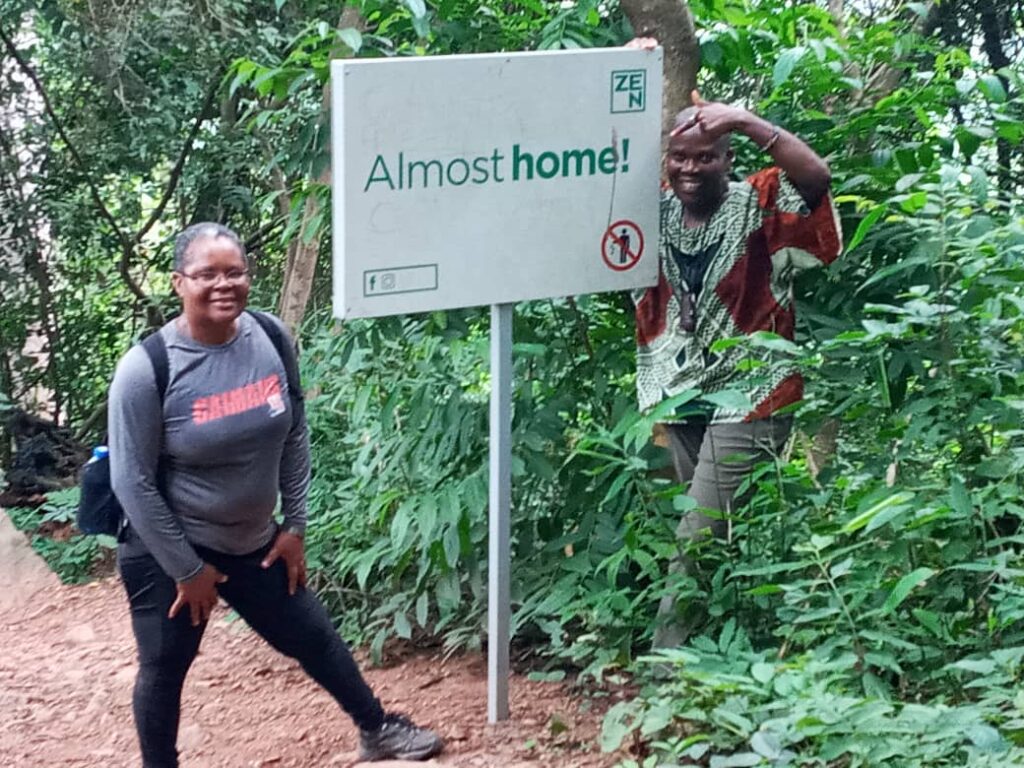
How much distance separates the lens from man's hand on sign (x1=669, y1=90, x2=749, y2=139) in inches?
147

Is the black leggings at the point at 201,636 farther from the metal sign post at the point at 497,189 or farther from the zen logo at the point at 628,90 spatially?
the zen logo at the point at 628,90

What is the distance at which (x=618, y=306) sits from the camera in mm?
4555

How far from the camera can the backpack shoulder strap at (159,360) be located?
132 inches

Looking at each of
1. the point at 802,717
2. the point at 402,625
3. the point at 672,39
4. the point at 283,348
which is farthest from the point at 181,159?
the point at 802,717

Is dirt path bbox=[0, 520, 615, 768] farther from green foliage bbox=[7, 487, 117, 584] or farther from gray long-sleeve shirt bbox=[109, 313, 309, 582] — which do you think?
green foliage bbox=[7, 487, 117, 584]

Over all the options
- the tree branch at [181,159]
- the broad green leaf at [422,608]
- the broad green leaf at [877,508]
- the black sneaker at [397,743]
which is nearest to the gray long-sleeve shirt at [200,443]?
the black sneaker at [397,743]

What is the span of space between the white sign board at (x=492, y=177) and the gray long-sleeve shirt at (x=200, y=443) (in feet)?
1.08

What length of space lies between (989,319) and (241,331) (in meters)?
2.01

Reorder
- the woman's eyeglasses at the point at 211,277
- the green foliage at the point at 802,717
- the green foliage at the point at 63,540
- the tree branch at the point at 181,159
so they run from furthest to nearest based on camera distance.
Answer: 1. the tree branch at the point at 181,159
2. the green foliage at the point at 63,540
3. the woman's eyeglasses at the point at 211,277
4. the green foliage at the point at 802,717

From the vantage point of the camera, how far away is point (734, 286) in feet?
13.0

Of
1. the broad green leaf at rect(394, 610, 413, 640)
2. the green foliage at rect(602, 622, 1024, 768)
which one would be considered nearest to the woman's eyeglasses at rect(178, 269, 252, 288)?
the green foliage at rect(602, 622, 1024, 768)

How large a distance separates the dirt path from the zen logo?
185 centimetres

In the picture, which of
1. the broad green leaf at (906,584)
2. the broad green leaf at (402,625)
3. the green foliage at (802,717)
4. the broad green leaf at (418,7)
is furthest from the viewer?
the broad green leaf at (402,625)

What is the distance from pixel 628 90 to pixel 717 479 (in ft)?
3.93
